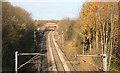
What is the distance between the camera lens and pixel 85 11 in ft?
80.4

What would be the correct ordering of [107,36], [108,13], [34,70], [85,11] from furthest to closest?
1. [85,11]
2. [34,70]
3. [107,36]
4. [108,13]

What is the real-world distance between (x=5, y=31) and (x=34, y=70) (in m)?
4.87

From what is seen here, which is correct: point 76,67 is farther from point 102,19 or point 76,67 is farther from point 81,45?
point 81,45

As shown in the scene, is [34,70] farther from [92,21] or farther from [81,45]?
[81,45]

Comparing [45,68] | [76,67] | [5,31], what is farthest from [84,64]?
[5,31]

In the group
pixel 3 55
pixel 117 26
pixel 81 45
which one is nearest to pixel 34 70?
pixel 3 55

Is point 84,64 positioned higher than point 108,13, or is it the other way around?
point 108,13

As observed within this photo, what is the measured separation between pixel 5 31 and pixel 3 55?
1.49 m

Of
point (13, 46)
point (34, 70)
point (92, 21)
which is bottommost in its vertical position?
point (34, 70)

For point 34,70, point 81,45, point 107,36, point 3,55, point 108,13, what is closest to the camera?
point 3,55

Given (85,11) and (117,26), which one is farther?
(85,11)

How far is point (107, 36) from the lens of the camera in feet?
70.3

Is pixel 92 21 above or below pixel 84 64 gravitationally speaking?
above

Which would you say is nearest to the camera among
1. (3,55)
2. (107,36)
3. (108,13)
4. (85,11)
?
(3,55)
